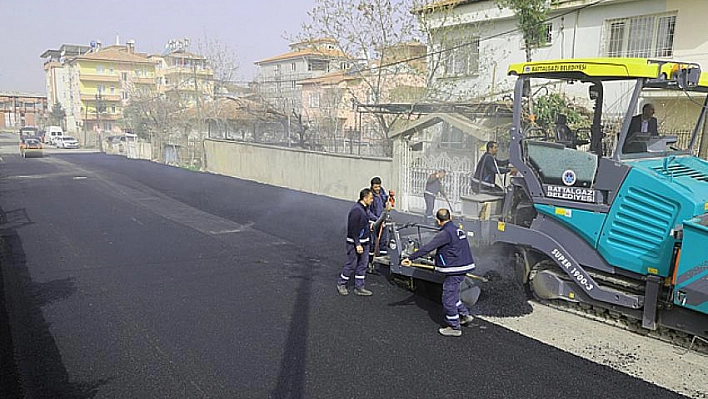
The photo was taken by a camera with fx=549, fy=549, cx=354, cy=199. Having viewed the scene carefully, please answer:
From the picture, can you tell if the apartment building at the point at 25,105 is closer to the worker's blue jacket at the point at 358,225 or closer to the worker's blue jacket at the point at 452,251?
the worker's blue jacket at the point at 358,225

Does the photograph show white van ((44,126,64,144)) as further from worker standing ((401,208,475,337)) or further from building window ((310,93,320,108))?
worker standing ((401,208,475,337))

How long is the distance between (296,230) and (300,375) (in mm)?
6797

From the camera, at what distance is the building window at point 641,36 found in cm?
1608

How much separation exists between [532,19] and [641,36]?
138 inches

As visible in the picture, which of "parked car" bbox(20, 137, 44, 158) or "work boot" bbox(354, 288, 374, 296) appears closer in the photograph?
"work boot" bbox(354, 288, 374, 296)

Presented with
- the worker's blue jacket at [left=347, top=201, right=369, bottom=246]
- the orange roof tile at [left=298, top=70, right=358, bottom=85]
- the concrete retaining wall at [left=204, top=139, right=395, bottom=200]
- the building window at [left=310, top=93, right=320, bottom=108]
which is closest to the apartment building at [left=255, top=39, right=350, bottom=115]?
the orange roof tile at [left=298, top=70, right=358, bottom=85]

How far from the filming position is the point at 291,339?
5.81m

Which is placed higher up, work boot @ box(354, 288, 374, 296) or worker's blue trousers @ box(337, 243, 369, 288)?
worker's blue trousers @ box(337, 243, 369, 288)

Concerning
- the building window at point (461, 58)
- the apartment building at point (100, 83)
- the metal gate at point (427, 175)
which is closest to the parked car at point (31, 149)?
the apartment building at point (100, 83)

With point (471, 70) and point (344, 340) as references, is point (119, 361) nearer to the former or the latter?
point (344, 340)

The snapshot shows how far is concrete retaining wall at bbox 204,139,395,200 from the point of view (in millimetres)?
16047

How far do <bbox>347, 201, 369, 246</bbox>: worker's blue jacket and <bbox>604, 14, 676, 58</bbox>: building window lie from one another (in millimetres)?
13152

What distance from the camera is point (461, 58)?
1847 centimetres

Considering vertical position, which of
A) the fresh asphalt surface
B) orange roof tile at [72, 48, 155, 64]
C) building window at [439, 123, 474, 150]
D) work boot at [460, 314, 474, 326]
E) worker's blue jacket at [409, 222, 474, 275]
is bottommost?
the fresh asphalt surface
